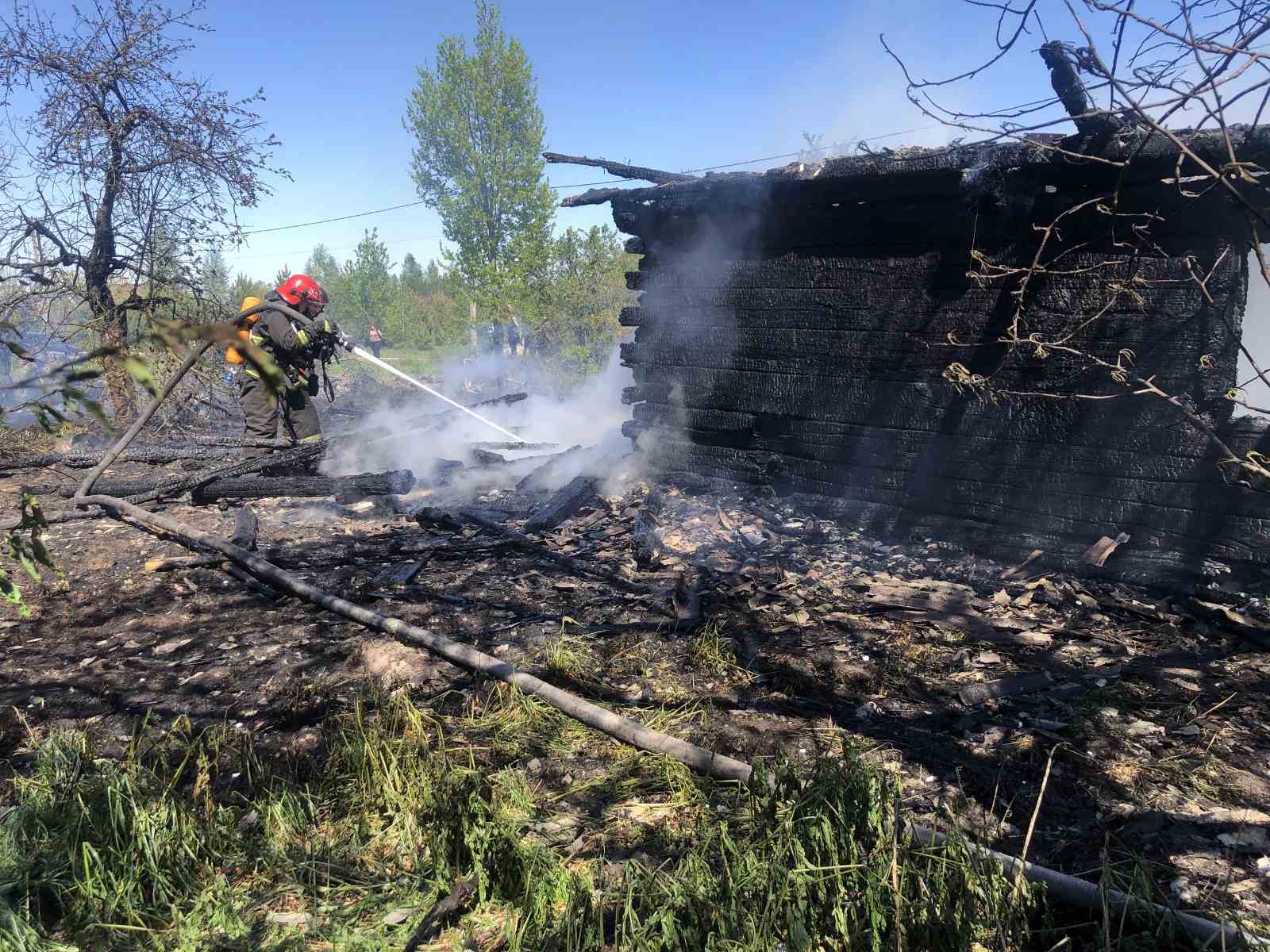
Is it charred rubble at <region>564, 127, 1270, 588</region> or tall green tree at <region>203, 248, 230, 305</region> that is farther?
tall green tree at <region>203, 248, 230, 305</region>

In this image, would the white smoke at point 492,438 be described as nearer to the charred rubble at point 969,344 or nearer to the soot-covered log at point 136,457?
the soot-covered log at point 136,457

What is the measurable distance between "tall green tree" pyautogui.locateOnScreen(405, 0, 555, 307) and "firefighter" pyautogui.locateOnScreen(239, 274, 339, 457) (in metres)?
21.6

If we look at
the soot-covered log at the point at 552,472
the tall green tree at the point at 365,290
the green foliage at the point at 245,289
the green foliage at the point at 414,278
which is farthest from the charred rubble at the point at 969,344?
the green foliage at the point at 414,278

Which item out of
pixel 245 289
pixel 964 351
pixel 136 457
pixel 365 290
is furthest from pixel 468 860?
pixel 365 290

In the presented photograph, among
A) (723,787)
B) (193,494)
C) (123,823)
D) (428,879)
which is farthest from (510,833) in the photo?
(193,494)

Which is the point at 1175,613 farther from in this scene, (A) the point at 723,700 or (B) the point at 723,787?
(B) the point at 723,787

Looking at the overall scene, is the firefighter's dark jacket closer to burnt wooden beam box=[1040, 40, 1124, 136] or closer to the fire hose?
the fire hose

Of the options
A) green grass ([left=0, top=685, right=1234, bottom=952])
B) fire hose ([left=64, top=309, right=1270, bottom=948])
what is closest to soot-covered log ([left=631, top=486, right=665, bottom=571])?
fire hose ([left=64, top=309, right=1270, bottom=948])

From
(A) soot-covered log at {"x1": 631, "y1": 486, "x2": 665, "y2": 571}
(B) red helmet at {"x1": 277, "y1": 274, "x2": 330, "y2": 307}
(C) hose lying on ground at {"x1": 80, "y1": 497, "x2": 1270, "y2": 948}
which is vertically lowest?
(A) soot-covered log at {"x1": 631, "y1": 486, "x2": 665, "y2": 571}

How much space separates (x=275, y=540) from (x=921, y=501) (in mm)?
6072

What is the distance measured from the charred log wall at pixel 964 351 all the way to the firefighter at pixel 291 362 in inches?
156

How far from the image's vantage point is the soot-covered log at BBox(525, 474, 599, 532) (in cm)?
709

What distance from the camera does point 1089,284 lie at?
212 inches

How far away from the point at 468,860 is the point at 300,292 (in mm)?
7949
